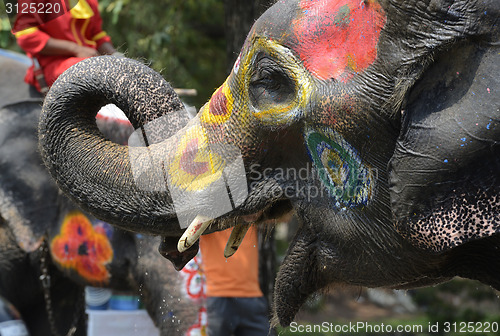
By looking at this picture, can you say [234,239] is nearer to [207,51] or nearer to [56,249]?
[56,249]

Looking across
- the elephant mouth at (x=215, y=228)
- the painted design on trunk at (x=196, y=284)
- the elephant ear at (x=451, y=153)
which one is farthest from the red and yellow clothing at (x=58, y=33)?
the elephant ear at (x=451, y=153)

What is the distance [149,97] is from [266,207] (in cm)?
43

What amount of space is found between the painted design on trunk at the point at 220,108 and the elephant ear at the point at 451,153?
0.47 meters

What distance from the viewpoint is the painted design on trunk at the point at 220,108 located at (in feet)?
5.97

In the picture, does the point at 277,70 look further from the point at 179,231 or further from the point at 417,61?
the point at 179,231

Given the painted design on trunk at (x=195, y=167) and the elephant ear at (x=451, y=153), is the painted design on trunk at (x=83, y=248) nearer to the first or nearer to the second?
the painted design on trunk at (x=195, y=167)

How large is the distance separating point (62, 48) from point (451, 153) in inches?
91.9

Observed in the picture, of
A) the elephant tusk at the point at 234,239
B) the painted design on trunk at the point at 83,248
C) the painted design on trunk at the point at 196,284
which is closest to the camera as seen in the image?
the elephant tusk at the point at 234,239

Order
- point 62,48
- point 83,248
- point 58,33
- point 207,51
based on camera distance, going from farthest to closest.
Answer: point 207,51
point 58,33
point 62,48
point 83,248

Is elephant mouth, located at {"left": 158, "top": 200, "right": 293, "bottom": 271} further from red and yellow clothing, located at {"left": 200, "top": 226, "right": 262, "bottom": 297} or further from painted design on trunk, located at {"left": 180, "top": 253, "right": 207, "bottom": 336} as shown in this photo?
red and yellow clothing, located at {"left": 200, "top": 226, "right": 262, "bottom": 297}

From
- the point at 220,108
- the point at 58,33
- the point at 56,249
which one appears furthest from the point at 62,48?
the point at 220,108

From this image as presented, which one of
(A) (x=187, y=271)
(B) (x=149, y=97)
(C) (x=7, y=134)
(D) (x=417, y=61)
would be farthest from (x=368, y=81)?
(C) (x=7, y=134)

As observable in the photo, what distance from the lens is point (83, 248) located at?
321 cm

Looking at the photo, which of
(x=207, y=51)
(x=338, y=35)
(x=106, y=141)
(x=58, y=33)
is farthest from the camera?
(x=207, y=51)
